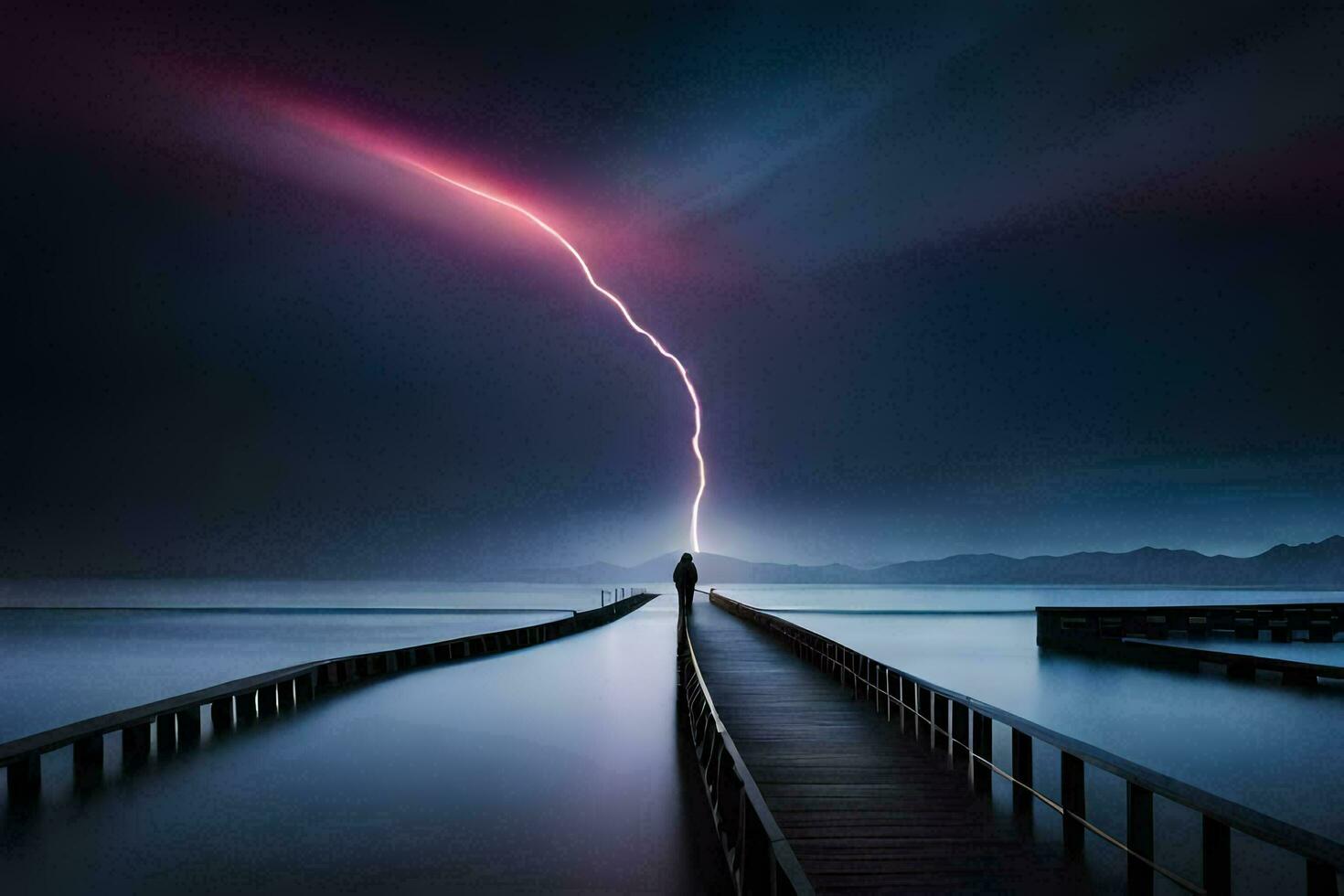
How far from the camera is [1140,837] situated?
6652 millimetres

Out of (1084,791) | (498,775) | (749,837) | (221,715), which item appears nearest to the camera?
(749,837)

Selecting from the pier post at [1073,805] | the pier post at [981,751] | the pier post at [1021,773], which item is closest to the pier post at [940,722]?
the pier post at [981,751]

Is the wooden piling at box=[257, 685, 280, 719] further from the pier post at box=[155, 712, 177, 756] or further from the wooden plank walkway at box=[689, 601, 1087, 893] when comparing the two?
the wooden plank walkway at box=[689, 601, 1087, 893]

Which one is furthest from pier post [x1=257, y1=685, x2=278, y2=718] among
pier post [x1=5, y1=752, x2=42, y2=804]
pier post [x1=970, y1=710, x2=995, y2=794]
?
pier post [x1=970, y1=710, x2=995, y2=794]

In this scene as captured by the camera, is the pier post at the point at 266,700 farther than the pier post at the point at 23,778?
Yes

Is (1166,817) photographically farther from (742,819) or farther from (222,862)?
(222,862)

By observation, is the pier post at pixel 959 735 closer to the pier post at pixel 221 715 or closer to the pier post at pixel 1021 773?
the pier post at pixel 1021 773

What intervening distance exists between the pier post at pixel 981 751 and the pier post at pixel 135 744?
11.8m

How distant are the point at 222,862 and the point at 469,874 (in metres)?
2.68

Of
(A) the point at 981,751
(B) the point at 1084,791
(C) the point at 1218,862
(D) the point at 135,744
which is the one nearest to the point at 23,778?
(D) the point at 135,744

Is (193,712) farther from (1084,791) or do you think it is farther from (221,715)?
(1084,791)

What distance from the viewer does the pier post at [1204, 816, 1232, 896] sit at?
18.5 ft

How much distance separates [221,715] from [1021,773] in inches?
596

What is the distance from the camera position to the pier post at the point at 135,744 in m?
15.1
